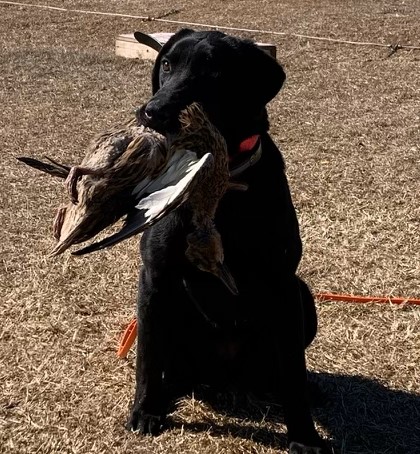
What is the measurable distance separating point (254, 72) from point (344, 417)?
4.26 feet

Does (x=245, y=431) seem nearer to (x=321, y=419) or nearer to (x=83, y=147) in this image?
(x=321, y=419)

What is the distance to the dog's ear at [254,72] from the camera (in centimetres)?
283

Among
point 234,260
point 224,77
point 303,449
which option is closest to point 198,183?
point 234,260

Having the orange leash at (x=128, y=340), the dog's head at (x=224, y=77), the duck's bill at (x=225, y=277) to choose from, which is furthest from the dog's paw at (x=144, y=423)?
the dog's head at (x=224, y=77)

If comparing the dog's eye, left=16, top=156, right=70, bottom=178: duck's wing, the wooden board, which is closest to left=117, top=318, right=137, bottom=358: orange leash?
the dog's eye

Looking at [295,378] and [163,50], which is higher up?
[163,50]

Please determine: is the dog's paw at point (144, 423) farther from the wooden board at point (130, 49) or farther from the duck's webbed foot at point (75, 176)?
the wooden board at point (130, 49)

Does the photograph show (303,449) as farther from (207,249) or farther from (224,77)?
(224,77)

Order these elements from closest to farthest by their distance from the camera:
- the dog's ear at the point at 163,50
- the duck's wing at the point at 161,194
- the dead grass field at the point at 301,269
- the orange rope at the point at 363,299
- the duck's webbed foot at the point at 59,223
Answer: the duck's wing at the point at 161,194 < the duck's webbed foot at the point at 59,223 < the dog's ear at the point at 163,50 < the dead grass field at the point at 301,269 < the orange rope at the point at 363,299

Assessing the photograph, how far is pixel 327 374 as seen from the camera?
11.4 ft

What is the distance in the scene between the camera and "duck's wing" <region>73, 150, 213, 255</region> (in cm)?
197

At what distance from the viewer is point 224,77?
2785 millimetres

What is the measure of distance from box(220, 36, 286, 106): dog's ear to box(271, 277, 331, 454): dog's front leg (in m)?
0.62

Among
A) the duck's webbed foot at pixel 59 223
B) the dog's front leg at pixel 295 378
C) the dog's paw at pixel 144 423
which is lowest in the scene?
the dog's paw at pixel 144 423
